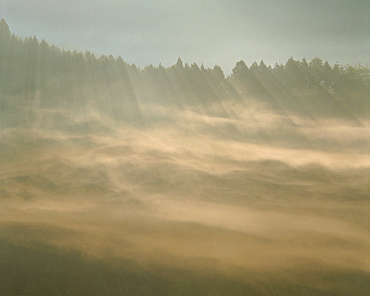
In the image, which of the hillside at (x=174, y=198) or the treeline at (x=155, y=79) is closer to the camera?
the hillside at (x=174, y=198)

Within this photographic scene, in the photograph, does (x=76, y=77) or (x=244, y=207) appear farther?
(x=76, y=77)

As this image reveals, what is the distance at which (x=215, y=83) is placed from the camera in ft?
77.2

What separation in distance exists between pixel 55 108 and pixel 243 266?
47.8ft

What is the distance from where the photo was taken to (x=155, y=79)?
22.5 meters

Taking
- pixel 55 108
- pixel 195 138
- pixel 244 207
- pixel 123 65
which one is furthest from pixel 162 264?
pixel 123 65

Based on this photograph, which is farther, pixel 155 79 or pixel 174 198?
pixel 155 79

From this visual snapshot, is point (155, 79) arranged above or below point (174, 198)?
above

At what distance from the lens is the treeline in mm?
18828

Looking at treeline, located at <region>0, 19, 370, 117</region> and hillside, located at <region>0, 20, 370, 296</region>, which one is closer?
hillside, located at <region>0, 20, 370, 296</region>

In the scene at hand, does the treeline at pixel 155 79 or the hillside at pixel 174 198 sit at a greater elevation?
the treeline at pixel 155 79

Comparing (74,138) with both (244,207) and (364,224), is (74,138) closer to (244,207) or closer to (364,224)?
(244,207)

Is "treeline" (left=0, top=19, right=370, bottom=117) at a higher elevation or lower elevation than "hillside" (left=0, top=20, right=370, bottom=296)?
higher

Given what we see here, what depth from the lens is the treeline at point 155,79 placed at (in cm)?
→ 1883

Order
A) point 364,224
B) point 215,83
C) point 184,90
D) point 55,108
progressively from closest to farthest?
point 364,224 → point 55,108 → point 184,90 → point 215,83
